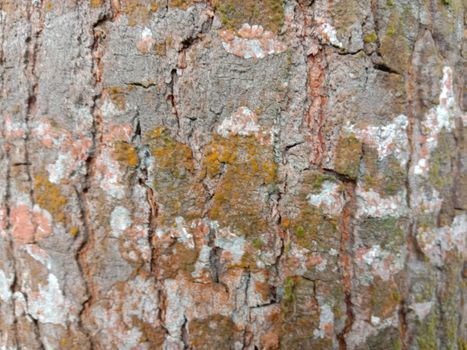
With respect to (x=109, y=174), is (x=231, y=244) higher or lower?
lower

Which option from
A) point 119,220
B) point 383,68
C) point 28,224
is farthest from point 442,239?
point 28,224

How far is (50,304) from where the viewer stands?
1.09 meters

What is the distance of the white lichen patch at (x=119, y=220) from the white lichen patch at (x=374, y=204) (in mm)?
558

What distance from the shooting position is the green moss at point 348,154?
3.31 feet

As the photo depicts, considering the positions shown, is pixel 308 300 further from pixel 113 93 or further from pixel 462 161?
pixel 113 93

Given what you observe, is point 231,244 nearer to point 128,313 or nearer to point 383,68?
point 128,313

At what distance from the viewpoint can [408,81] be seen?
104 centimetres

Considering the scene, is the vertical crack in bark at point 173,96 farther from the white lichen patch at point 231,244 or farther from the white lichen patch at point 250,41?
the white lichen patch at point 231,244

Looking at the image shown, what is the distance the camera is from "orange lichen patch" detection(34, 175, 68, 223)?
3.44 feet

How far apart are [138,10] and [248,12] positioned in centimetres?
25

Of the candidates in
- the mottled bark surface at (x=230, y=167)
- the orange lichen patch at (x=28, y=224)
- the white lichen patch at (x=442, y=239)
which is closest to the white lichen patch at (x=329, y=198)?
the mottled bark surface at (x=230, y=167)

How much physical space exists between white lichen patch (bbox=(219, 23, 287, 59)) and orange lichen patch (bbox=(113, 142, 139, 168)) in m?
0.33

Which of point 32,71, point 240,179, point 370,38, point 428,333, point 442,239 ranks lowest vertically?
point 428,333

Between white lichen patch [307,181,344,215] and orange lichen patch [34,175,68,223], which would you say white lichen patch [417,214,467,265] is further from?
orange lichen patch [34,175,68,223]
